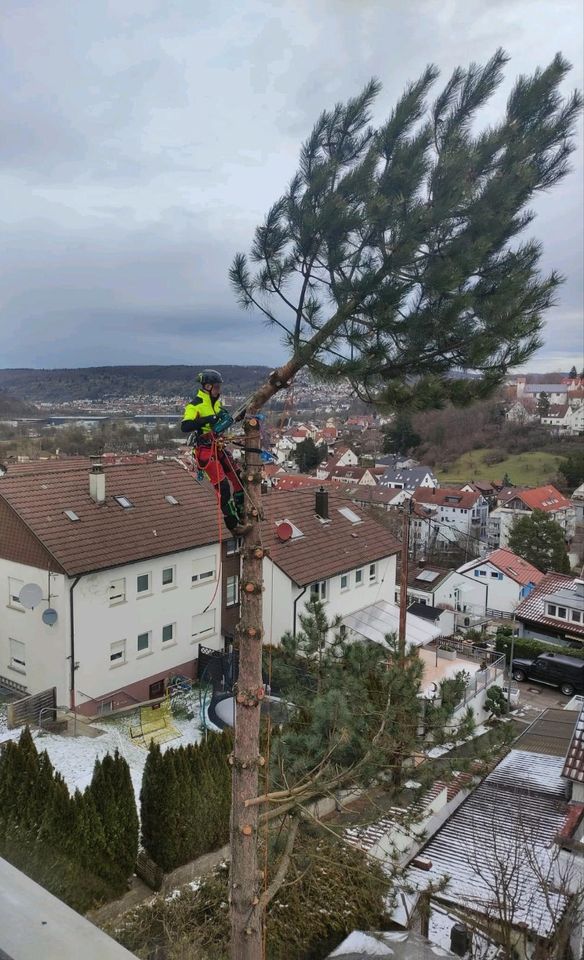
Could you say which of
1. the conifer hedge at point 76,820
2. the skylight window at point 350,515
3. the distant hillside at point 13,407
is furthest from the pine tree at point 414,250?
the skylight window at point 350,515

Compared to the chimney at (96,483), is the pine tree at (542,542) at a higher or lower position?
lower

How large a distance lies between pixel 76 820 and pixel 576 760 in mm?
7707

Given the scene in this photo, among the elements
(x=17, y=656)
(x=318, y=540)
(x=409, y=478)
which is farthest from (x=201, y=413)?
(x=409, y=478)

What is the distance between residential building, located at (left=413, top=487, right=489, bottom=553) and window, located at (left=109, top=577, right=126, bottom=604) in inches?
1404

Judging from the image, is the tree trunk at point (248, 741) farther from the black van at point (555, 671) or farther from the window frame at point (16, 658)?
the black van at point (555, 671)

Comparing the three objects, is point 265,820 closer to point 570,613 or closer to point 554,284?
point 554,284

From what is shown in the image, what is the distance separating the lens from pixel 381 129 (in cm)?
392

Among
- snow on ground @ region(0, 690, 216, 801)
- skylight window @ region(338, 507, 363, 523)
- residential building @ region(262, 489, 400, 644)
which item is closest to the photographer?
snow on ground @ region(0, 690, 216, 801)

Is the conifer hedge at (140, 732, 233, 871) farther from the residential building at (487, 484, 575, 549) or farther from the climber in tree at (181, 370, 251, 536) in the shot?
the residential building at (487, 484, 575, 549)

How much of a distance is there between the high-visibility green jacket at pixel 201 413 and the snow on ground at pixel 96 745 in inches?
271

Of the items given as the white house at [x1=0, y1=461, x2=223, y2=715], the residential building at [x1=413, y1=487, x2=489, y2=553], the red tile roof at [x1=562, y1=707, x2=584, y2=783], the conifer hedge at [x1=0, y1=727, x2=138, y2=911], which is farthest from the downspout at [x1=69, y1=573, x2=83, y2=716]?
the residential building at [x1=413, y1=487, x2=489, y2=553]

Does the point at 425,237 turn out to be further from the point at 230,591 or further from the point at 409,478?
the point at 409,478

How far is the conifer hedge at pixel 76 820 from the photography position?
246 inches

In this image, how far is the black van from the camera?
73.3 ft
